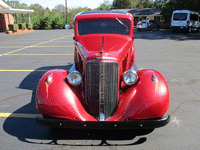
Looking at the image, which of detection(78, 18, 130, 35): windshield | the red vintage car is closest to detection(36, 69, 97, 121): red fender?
the red vintage car

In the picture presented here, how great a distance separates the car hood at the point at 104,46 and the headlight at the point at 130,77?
0.28 m

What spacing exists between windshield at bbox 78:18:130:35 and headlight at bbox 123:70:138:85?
148cm

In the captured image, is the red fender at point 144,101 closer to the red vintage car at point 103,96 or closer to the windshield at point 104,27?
the red vintage car at point 103,96

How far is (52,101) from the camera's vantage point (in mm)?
3166

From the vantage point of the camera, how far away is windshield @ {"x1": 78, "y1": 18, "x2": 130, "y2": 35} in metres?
4.59

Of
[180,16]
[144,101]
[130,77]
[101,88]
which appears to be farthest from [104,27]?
[180,16]

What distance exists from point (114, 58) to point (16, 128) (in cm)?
217

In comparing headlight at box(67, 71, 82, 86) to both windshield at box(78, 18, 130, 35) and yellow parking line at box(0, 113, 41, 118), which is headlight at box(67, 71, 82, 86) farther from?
windshield at box(78, 18, 130, 35)

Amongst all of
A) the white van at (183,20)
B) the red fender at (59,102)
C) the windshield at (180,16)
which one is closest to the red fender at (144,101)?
the red fender at (59,102)

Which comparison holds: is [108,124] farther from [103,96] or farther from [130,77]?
[130,77]

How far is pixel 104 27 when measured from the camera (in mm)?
4602

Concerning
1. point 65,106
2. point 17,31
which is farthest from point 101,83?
point 17,31

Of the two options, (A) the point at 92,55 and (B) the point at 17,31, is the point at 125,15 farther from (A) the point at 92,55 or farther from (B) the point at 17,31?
(B) the point at 17,31

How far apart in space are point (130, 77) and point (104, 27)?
5.51 ft
